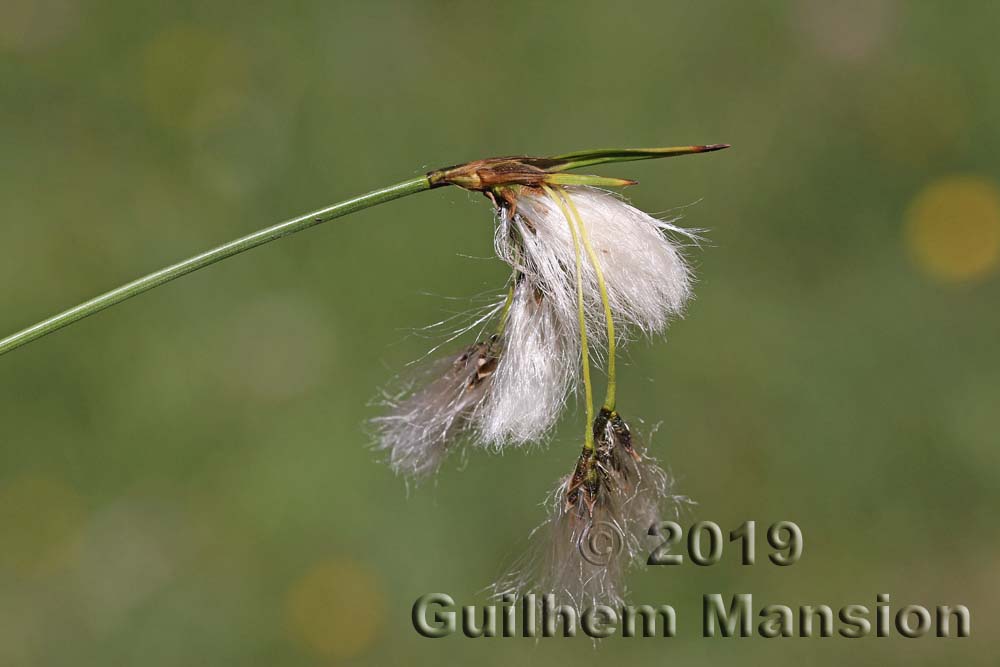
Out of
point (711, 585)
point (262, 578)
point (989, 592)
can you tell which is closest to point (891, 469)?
point (989, 592)

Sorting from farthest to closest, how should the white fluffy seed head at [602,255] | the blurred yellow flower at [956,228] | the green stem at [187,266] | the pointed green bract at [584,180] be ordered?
1. the blurred yellow flower at [956,228]
2. the white fluffy seed head at [602,255]
3. the pointed green bract at [584,180]
4. the green stem at [187,266]

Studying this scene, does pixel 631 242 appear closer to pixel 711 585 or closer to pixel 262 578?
pixel 711 585

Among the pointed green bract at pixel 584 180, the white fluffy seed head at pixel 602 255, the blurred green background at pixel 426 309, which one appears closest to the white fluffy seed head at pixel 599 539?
→ the white fluffy seed head at pixel 602 255

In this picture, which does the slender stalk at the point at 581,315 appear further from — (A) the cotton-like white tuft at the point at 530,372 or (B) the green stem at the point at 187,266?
(B) the green stem at the point at 187,266

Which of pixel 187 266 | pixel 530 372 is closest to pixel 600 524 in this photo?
pixel 530 372

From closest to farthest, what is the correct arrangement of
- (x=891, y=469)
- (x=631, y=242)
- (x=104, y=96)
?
(x=631, y=242) < (x=891, y=469) < (x=104, y=96)

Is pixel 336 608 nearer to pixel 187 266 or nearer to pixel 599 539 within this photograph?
pixel 599 539

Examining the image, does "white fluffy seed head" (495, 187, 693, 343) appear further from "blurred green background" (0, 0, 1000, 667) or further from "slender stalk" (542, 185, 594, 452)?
"blurred green background" (0, 0, 1000, 667)
